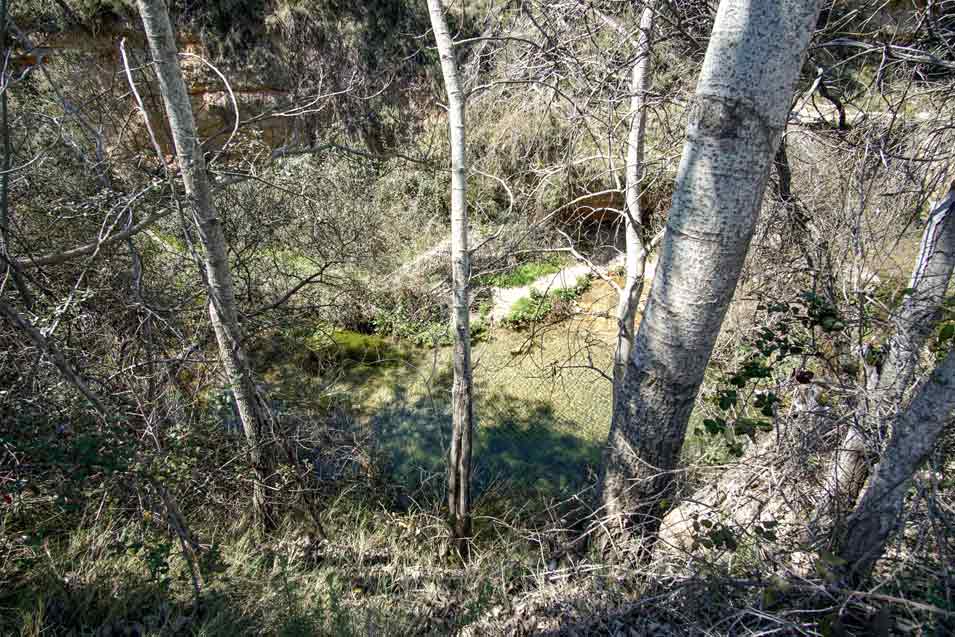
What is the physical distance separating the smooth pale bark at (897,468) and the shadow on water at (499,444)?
10.8 feet

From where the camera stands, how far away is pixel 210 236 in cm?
289

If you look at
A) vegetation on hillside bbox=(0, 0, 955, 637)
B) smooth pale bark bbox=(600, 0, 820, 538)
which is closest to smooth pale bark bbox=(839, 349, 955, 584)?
vegetation on hillside bbox=(0, 0, 955, 637)

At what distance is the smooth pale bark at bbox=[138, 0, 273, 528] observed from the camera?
8.21 feet

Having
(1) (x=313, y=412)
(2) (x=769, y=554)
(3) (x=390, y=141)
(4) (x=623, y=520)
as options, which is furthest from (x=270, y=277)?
(3) (x=390, y=141)

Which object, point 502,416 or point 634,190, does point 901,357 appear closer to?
point 634,190

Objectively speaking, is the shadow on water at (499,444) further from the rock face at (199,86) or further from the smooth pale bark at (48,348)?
the rock face at (199,86)

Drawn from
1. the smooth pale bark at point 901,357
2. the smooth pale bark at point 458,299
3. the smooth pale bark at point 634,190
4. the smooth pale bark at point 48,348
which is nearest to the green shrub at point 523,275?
the smooth pale bark at point 634,190

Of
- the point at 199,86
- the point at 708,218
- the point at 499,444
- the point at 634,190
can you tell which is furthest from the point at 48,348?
the point at 199,86

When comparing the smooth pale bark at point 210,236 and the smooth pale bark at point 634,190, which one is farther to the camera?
the smooth pale bark at point 634,190

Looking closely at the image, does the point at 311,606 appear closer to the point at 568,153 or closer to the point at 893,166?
the point at 568,153

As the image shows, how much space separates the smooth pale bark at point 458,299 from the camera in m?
2.95

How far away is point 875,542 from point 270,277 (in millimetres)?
5184

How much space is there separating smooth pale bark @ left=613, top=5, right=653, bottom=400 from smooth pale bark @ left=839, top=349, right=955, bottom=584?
4.34 ft

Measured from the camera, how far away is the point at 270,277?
5.38 metres
